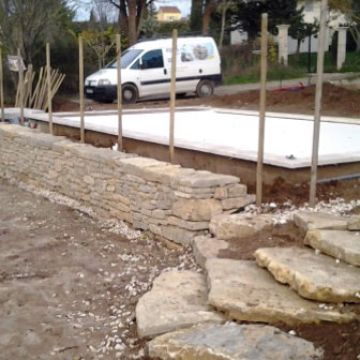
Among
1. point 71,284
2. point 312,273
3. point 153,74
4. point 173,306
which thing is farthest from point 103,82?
Result: point 312,273

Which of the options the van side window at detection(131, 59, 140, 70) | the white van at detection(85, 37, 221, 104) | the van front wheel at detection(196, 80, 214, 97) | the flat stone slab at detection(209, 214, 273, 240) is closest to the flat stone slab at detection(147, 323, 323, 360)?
the flat stone slab at detection(209, 214, 273, 240)

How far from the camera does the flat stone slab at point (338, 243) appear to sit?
391 centimetres

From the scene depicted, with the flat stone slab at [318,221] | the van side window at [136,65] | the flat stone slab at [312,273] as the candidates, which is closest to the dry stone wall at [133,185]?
the flat stone slab at [318,221]

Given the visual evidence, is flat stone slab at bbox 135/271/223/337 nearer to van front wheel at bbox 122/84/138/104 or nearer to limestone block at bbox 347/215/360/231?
limestone block at bbox 347/215/360/231

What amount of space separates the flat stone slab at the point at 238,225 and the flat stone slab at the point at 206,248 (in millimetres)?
110

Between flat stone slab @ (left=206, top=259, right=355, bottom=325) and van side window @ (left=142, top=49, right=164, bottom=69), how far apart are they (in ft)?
48.5

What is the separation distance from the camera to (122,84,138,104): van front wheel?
18297 millimetres

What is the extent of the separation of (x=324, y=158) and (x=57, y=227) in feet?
9.83

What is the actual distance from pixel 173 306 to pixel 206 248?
1110mm

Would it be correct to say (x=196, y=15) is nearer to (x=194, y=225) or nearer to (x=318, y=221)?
(x=194, y=225)

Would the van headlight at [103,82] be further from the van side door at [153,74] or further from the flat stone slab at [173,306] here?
the flat stone slab at [173,306]

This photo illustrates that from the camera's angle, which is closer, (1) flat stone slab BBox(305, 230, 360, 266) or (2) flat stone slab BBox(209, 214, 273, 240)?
(1) flat stone slab BBox(305, 230, 360, 266)

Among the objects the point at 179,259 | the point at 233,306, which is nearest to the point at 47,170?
the point at 179,259

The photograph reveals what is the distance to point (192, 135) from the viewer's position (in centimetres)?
883
